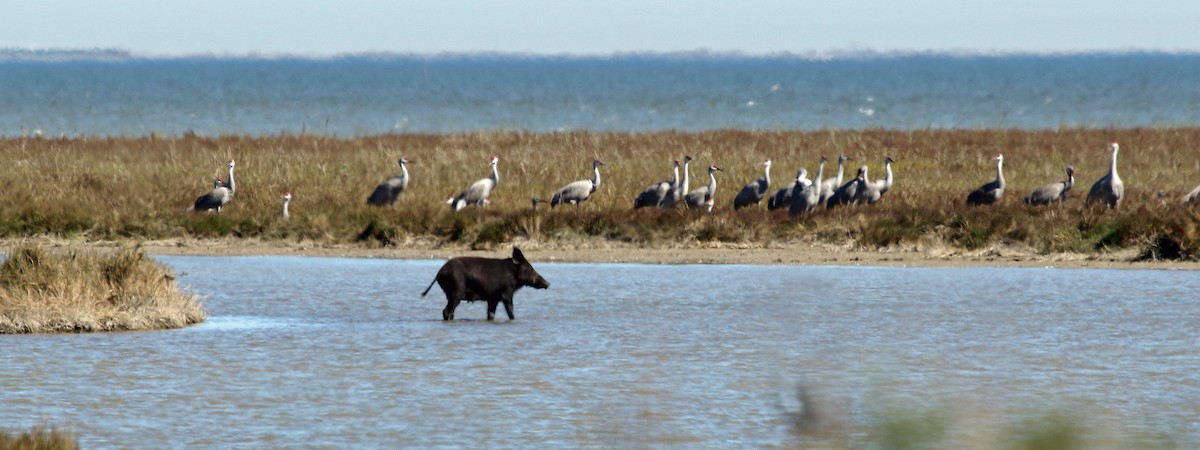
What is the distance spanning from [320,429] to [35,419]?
5.88ft

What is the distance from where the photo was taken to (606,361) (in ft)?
43.1

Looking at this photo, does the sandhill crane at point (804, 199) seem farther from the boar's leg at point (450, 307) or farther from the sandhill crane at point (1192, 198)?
the boar's leg at point (450, 307)

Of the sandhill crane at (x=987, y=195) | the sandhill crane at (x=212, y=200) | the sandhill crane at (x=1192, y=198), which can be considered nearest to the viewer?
the sandhill crane at (x=1192, y=198)

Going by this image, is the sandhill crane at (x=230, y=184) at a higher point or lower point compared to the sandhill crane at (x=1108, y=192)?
lower

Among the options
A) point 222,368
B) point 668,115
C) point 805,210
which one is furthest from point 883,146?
point 668,115

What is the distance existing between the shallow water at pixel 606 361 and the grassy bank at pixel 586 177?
2.18 meters

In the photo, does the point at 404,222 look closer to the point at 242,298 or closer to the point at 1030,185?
the point at 242,298

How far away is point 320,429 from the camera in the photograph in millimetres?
10445

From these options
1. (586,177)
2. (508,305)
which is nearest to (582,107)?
(586,177)

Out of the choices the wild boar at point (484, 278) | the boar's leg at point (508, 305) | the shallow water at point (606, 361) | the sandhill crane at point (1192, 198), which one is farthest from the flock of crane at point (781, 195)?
the wild boar at point (484, 278)

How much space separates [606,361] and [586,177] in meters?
16.4

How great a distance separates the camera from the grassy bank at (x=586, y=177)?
A: 21.4 m

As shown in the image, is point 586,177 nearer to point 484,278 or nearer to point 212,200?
point 212,200

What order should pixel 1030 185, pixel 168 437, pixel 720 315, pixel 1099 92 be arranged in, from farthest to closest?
1. pixel 1099 92
2. pixel 1030 185
3. pixel 720 315
4. pixel 168 437
